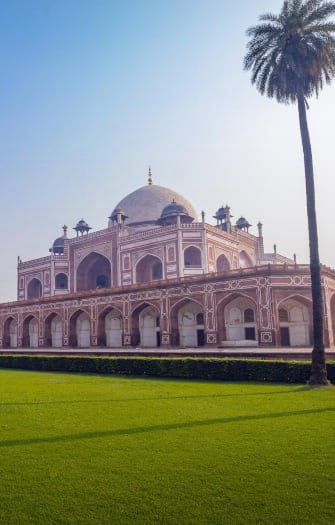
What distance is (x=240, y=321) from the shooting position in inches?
1077

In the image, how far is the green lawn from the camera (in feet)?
13.2

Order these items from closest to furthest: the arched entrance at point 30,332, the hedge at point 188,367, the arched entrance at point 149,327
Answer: the hedge at point 188,367, the arched entrance at point 149,327, the arched entrance at point 30,332

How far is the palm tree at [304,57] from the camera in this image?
13.1m

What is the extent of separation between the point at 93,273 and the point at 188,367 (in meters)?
31.3

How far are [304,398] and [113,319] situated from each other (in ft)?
80.2

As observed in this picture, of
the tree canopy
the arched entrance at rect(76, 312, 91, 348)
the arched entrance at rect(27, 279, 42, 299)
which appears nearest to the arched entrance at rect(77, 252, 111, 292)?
the arched entrance at rect(27, 279, 42, 299)

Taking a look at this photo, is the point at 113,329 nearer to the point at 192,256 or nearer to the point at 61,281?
the point at 192,256

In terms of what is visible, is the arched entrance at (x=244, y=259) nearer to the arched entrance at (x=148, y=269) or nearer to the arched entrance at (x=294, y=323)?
the arched entrance at (x=148, y=269)

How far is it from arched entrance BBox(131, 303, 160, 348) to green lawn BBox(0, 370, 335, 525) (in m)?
21.1

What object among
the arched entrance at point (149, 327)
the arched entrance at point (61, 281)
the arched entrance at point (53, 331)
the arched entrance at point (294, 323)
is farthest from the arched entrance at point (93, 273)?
the arched entrance at point (294, 323)

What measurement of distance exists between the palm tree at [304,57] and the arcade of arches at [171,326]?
38.6 ft

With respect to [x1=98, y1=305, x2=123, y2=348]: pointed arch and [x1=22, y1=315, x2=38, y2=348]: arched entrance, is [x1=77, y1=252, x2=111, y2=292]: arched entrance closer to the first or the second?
[x1=22, y1=315, x2=38, y2=348]: arched entrance

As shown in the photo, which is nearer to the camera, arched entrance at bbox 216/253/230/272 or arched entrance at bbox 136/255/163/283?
arched entrance at bbox 136/255/163/283

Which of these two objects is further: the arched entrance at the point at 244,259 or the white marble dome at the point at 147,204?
the white marble dome at the point at 147,204
